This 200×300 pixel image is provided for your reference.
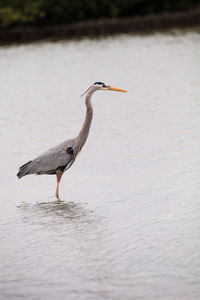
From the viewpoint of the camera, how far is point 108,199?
7605 mm

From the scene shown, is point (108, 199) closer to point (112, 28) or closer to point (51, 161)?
point (51, 161)

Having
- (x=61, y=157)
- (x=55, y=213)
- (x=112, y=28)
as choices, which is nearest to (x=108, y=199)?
(x=55, y=213)

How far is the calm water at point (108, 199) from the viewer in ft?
17.0

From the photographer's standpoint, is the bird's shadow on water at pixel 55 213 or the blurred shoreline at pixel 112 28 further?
the blurred shoreline at pixel 112 28

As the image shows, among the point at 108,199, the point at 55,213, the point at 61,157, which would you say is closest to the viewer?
the point at 55,213

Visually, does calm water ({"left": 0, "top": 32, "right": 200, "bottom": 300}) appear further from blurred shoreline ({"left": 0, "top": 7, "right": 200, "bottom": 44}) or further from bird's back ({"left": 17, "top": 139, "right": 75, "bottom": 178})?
blurred shoreline ({"left": 0, "top": 7, "right": 200, "bottom": 44})

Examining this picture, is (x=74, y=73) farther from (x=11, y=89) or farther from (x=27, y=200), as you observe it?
(x=27, y=200)

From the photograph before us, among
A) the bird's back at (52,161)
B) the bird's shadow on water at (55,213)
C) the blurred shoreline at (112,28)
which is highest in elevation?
the blurred shoreline at (112,28)

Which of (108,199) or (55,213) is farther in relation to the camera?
(108,199)

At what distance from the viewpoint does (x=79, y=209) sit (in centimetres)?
738

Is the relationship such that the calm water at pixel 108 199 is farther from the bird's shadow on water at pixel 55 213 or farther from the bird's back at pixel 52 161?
the bird's back at pixel 52 161

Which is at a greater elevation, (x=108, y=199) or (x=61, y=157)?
(x=61, y=157)

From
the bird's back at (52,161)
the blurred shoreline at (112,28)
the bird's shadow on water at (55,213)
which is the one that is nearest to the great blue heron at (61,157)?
the bird's back at (52,161)

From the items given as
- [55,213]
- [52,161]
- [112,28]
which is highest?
[112,28]
